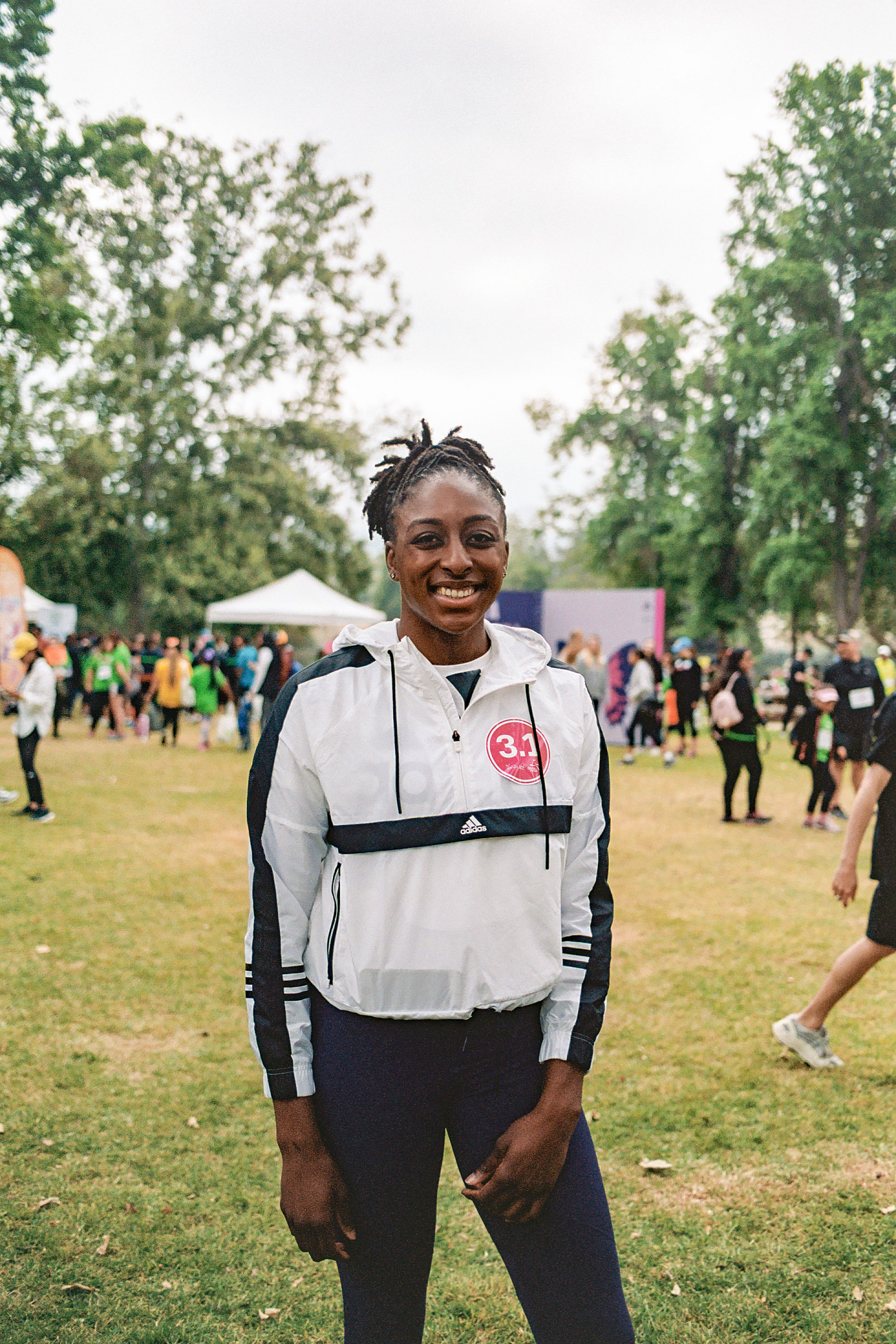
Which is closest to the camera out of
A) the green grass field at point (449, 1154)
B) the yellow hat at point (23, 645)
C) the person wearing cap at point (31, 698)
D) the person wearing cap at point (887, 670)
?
the green grass field at point (449, 1154)

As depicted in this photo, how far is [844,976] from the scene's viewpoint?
4316 millimetres

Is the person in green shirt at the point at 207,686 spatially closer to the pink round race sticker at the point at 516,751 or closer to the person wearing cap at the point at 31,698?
the person wearing cap at the point at 31,698

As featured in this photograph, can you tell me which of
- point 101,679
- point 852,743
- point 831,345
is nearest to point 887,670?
point 852,743

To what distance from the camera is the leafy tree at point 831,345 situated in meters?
29.2

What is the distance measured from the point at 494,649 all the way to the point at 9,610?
1062cm

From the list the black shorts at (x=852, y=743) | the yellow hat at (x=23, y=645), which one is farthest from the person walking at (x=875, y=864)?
the yellow hat at (x=23, y=645)

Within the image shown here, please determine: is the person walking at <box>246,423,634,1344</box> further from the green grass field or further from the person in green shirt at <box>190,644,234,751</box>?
the person in green shirt at <box>190,644,234,751</box>

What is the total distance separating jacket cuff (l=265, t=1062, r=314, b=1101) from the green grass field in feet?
5.24

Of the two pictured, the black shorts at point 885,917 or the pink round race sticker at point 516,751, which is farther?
the black shorts at point 885,917

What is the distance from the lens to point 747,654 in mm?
9992

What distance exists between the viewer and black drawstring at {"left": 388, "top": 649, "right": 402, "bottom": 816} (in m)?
1.74

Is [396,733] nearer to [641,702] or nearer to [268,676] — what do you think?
[268,676]

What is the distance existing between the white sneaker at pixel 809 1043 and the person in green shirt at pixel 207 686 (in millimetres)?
12758

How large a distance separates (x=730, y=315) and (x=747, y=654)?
2649 centimetres
